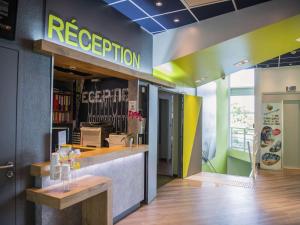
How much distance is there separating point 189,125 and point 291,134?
3.77m

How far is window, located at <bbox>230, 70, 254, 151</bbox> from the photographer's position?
887 centimetres

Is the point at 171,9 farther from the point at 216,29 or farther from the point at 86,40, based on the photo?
the point at 86,40

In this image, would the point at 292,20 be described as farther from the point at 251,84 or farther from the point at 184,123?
the point at 251,84

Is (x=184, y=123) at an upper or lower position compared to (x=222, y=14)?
lower

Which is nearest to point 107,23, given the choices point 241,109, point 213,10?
point 213,10

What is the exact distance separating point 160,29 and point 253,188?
3.93m

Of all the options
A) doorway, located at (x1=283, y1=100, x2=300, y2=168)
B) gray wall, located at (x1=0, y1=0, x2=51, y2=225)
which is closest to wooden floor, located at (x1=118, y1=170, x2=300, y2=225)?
gray wall, located at (x1=0, y1=0, x2=51, y2=225)

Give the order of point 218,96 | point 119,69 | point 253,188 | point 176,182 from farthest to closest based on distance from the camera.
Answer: point 218,96 < point 176,182 < point 253,188 < point 119,69

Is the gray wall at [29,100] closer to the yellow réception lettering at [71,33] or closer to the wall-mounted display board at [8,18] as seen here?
the wall-mounted display board at [8,18]

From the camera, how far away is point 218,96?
953 cm

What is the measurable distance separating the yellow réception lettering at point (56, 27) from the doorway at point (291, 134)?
7431 mm

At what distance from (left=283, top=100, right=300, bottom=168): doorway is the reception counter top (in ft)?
19.0

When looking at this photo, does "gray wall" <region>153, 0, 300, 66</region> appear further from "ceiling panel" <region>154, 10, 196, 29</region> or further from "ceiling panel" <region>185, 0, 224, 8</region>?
"ceiling panel" <region>185, 0, 224, 8</region>

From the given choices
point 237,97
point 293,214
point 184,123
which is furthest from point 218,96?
point 293,214
